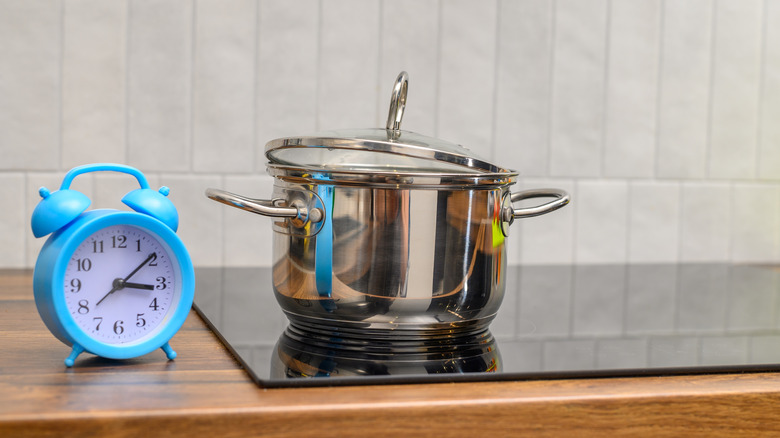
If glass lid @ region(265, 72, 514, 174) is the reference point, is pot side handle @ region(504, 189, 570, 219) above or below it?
below

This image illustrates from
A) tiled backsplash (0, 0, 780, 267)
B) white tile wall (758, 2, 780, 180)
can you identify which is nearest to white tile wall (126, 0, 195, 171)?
tiled backsplash (0, 0, 780, 267)

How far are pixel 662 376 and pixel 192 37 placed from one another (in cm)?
92

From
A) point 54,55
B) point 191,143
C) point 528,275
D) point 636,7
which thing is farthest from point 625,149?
point 54,55

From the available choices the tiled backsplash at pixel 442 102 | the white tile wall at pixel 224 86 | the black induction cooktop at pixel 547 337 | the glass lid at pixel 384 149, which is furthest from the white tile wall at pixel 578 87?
the glass lid at pixel 384 149

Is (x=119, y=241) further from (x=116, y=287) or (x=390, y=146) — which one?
(x=390, y=146)

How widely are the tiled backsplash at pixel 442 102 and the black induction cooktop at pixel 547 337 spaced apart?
209 millimetres

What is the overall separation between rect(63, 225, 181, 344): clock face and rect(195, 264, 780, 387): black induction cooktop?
77 millimetres

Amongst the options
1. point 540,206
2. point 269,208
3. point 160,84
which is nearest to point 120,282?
point 269,208

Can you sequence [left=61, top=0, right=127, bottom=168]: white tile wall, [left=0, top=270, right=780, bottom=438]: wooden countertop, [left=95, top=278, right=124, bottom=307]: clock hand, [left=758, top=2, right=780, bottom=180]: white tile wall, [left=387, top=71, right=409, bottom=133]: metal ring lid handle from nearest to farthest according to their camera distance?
1. [left=0, top=270, right=780, bottom=438]: wooden countertop
2. [left=95, top=278, right=124, bottom=307]: clock hand
3. [left=387, top=71, right=409, bottom=133]: metal ring lid handle
4. [left=61, top=0, right=127, bottom=168]: white tile wall
5. [left=758, top=2, right=780, bottom=180]: white tile wall

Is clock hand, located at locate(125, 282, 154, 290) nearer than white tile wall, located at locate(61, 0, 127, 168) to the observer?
Yes

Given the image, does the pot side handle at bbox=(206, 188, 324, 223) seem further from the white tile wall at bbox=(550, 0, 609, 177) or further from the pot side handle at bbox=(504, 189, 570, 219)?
the white tile wall at bbox=(550, 0, 609, 177)

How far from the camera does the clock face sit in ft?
1.75

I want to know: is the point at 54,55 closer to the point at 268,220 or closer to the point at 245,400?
the point at 268,220

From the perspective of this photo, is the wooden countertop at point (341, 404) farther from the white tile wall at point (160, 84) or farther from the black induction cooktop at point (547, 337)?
the white tile wall at point (160, 84)
